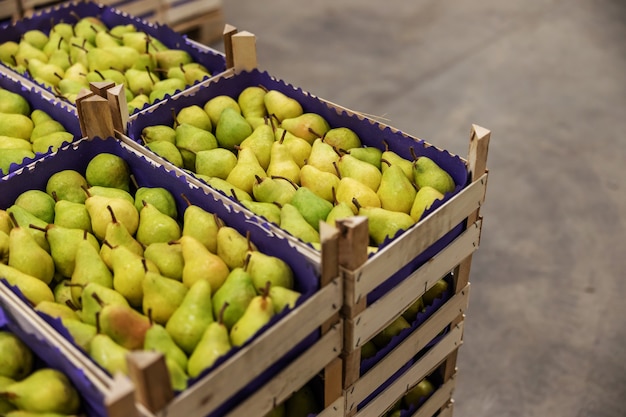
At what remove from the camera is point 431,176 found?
1860mm

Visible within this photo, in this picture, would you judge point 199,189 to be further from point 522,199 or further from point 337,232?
point 522,199

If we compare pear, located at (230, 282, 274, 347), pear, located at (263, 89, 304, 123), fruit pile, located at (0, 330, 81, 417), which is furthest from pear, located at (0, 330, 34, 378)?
pear, located at (263, 89, 304, 123)

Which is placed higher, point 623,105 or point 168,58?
point 168,58

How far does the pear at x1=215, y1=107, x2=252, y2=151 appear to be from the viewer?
216cm

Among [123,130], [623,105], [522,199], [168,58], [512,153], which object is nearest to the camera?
[123,130]

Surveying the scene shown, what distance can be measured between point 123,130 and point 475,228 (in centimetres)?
110

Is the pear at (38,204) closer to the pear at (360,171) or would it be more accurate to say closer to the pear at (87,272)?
the pear at (87,272)

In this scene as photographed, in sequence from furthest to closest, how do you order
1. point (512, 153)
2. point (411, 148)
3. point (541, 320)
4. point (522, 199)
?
point (512, 153), point (522, 199), point (541, 320), point (411, 148)

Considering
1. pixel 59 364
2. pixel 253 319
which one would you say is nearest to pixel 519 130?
pixel 253 319

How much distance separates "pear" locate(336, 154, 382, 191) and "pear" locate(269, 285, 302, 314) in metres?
0.52

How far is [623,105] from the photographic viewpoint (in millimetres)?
4609

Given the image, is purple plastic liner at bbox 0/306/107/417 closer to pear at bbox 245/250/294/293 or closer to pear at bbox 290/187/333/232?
pear at bbox 245/250/294/293

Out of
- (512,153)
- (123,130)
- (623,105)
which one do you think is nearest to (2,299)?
(123,130)

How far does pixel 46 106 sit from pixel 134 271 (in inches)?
41.5
